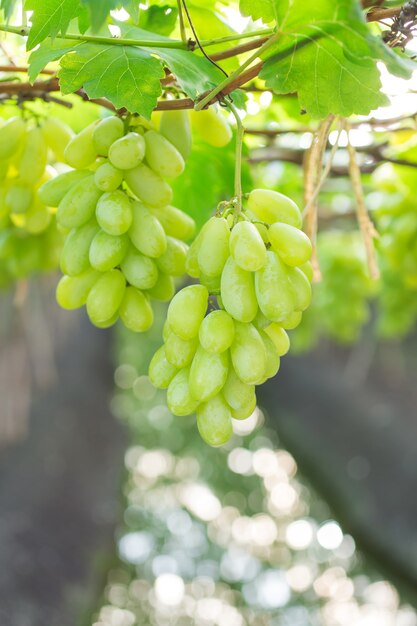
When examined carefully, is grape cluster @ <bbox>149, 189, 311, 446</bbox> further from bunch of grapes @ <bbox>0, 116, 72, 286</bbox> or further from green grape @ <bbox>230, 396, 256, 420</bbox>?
bunch of grapes @ <bbox>0, 116, 72, 286</bbox>

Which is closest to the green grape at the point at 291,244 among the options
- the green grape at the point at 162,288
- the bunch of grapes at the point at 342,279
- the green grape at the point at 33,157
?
the green grape at the point at 162,288

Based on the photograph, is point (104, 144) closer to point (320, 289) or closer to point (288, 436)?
point (320, 289)

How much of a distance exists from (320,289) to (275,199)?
64.8 inches

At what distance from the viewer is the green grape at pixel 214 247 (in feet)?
1.14

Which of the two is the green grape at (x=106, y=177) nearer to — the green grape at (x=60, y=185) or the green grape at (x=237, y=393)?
the green grape at (x=60, y=185)

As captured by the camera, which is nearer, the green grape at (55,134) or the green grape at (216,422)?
the green grape at (216,422)

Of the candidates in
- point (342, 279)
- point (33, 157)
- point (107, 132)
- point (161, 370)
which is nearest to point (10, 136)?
point (33, 157)

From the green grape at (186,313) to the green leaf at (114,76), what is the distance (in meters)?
0.10

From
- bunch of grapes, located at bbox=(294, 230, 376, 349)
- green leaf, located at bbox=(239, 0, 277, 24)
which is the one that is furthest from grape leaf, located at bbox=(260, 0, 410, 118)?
bunch of grapes, located at bbox=(294, 230, 376, 349)

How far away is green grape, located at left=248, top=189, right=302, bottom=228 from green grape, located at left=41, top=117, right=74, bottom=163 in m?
0.21

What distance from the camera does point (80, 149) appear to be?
1.37 ft

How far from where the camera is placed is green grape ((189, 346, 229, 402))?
0.34 m

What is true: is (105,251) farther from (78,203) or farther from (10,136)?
(10,136)

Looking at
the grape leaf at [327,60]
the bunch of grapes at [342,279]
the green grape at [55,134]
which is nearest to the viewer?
the grape leaf at [327,60]
